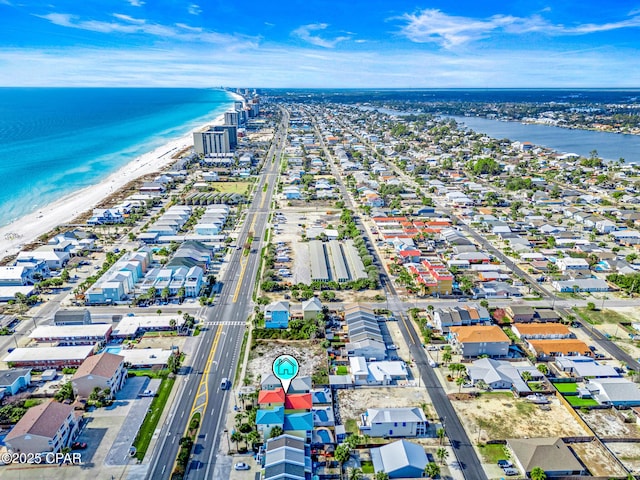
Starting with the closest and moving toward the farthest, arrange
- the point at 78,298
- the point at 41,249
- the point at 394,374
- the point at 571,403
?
the point at 571,403, the point at 394,374, the point at 78,298, the point at 41,249

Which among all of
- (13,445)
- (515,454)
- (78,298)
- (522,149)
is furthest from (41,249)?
(522,149)

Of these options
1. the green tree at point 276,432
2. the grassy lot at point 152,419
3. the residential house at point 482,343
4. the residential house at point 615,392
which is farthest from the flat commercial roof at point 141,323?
the residential house at point 615,392

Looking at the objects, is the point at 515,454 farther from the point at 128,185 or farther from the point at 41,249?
the point at 128,185

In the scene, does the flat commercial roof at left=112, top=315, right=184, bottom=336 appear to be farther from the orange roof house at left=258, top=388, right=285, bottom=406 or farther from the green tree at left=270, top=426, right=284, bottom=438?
the green tree at left=270, top=426, right=284, bottom=438

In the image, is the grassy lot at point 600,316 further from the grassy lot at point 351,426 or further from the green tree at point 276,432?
the green tree at point 276,432

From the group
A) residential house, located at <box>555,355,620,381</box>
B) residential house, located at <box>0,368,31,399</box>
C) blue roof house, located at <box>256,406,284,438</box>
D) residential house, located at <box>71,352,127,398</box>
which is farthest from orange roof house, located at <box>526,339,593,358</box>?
residential house, located at <box>0,368,31,399</box>
